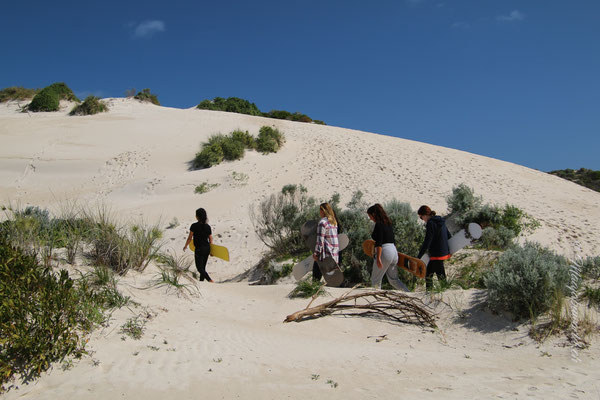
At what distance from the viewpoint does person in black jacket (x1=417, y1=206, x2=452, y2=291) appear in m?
6.14

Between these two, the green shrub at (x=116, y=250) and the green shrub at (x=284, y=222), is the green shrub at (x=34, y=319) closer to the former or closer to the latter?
the green shrub at (x=116, y=250)

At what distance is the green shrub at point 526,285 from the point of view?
465cm

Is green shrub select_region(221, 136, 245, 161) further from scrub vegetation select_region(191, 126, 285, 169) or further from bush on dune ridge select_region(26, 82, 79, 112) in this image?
bush on dune ridge select_region(26, 82, 79, 112)

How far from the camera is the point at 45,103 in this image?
29.8 meters

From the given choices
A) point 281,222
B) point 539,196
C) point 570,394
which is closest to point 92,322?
point 570,394

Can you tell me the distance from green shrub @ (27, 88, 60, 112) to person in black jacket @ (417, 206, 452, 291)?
31988mm

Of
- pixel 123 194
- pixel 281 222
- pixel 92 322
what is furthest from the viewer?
pixel 123 194

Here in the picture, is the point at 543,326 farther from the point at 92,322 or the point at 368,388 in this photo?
the point at 92,322

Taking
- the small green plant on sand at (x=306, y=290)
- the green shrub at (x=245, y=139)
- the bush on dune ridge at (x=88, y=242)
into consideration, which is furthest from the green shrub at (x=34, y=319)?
the green shrub at (x=245, y=139)

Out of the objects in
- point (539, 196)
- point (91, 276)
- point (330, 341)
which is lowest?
point (330, 341)

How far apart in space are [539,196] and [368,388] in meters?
16.6

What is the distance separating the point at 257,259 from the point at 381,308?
6.59 m

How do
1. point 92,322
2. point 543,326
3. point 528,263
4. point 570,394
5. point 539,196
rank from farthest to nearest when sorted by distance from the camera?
point 539,196 < point 528,263 < point 543,326 < point 92,322 < point 570,394

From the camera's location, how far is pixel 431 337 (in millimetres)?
4742
